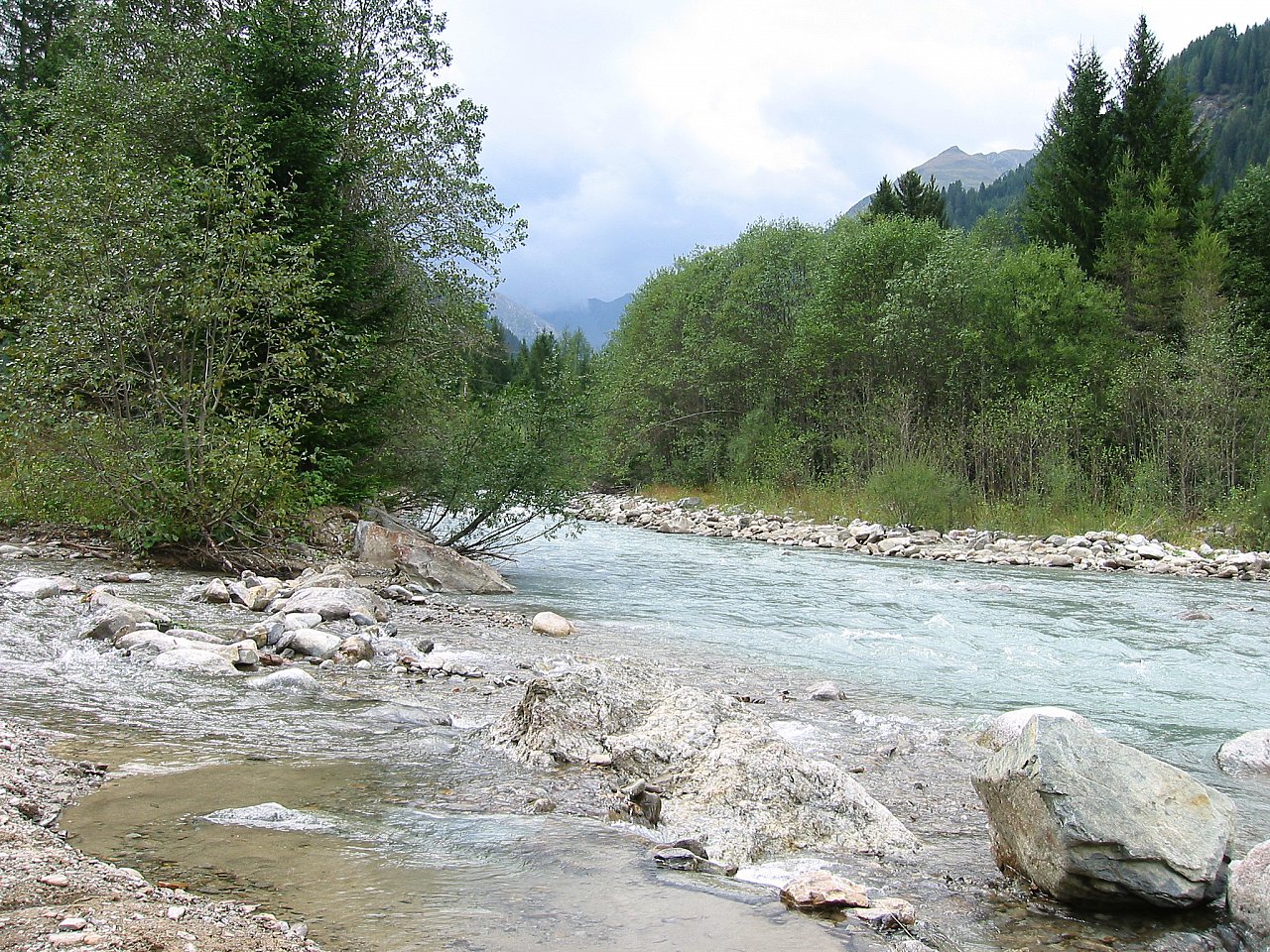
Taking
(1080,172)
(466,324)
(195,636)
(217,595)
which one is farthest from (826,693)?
(1080,172)

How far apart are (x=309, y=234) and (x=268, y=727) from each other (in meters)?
10.3

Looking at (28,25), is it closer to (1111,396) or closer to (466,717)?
(466,717)

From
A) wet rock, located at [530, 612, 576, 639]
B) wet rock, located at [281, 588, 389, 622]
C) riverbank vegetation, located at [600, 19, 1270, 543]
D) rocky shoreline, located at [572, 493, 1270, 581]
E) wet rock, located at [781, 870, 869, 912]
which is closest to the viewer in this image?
wet rock, located at [781, 870, 869, 912]

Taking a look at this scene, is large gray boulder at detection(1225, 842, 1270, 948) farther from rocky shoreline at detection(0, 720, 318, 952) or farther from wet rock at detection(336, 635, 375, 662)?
wet rock at detection(336, 635, 375, 662)

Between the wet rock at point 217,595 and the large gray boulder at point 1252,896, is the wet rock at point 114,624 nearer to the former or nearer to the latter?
the wet rock at point 217,595

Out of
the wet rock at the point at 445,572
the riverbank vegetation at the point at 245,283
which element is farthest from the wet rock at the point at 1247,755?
the riverbank vegetation at the point at 245,283

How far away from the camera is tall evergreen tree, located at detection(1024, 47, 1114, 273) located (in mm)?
32125

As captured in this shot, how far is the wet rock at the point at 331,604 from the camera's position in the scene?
25.9 feet

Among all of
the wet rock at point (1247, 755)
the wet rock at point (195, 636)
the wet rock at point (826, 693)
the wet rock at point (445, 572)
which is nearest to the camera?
the wet rock at point (1247, 755)

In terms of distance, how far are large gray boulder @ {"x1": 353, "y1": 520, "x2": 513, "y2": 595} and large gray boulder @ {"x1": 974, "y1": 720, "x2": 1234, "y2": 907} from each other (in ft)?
30.4

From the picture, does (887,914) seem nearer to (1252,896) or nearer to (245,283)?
(1252,896)

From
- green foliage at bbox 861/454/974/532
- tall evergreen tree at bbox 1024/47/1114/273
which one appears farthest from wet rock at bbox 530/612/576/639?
tall evergreen tree at bbox 1024/47/1114/273

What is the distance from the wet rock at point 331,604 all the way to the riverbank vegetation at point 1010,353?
8773mm

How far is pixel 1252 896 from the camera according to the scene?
2912 mm
